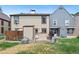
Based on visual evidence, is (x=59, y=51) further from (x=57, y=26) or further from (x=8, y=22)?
(x=8, y=22)

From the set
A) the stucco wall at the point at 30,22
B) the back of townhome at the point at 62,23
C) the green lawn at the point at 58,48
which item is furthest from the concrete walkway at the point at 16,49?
the back of townhome at the point at 62,23

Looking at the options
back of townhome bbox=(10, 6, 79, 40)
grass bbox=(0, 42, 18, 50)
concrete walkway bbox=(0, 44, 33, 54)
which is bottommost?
concrete walkway bbox=(0, 44, 33, 54)

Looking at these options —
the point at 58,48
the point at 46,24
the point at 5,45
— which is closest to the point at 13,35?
the point at 5,45

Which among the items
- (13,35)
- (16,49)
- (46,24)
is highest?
(46,24)

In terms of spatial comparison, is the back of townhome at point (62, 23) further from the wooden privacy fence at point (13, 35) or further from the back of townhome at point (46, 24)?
the wooden privacy fence at point (13, 35)

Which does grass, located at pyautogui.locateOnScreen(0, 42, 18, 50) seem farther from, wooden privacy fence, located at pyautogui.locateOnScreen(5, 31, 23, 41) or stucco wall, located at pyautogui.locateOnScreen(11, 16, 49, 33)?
stucco wall, located at pyautogui.locateOnScreen(11, 16, 49, 33)

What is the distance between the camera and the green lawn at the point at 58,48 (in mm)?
4461

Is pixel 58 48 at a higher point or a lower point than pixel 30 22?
lower

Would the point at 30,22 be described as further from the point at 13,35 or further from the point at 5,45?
the point at 5,45

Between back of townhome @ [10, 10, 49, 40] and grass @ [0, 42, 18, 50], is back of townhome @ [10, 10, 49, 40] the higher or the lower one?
the higher one

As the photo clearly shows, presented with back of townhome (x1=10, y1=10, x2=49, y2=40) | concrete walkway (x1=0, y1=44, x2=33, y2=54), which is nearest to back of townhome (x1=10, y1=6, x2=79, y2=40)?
back of townhome (x1=10, y1=10, x2=49, y2=40)

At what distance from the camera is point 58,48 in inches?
176

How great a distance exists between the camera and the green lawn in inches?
176

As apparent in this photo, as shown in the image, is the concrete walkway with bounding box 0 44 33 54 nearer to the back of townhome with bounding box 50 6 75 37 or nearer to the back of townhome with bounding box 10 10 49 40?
the back of townhome with bounding box 10 10 49 40
